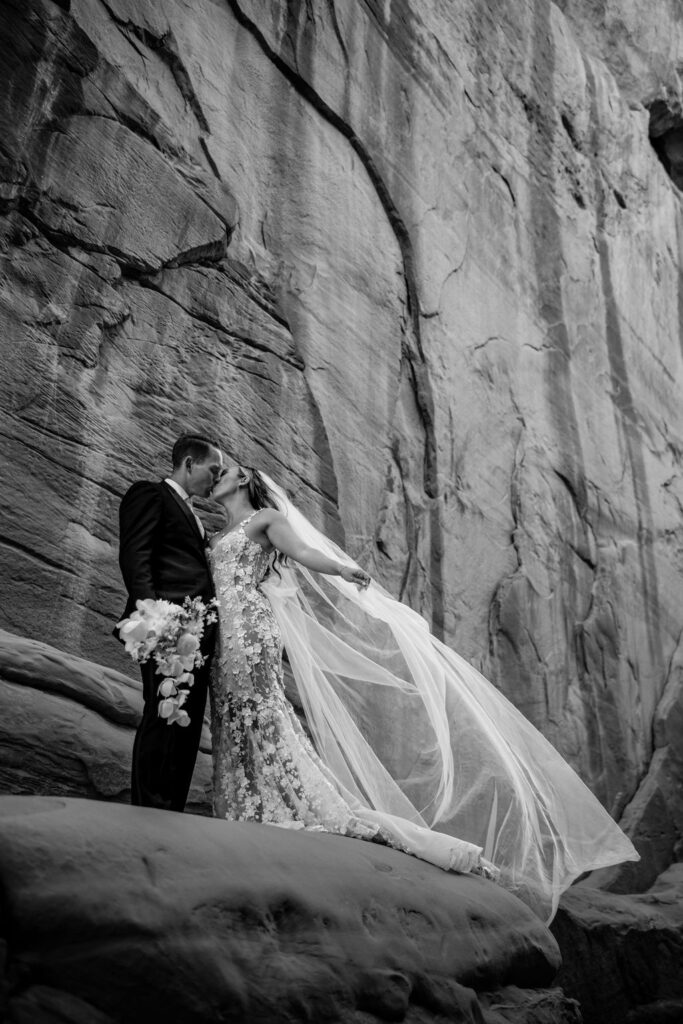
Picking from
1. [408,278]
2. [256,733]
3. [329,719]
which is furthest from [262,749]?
[408,278]

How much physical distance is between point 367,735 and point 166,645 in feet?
4.57

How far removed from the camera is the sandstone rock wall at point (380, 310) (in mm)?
5828

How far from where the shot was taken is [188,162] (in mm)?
6789

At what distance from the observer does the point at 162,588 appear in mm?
4004

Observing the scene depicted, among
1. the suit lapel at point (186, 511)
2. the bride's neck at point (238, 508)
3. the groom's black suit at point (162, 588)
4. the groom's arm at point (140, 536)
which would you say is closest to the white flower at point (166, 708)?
the groom's black suit at point (162, 588)

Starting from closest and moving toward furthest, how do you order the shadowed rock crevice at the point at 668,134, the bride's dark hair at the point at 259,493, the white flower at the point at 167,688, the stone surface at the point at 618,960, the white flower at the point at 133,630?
1. the white flower at the point at 133,630
2. the white flower at the point at 167,688
3. the bride's dark hair at the point at 259,493
4. the stone surface at the point at 618,960
5. the shadowed rock crevice at the point at 668,134

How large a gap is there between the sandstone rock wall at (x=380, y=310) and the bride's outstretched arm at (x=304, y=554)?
1437mm

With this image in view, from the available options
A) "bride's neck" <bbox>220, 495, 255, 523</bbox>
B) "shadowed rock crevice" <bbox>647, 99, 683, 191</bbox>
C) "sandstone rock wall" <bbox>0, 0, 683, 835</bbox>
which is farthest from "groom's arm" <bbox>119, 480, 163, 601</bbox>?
"shadowed rock crevice" <bbox>647, 99, 683, 191</bbox>

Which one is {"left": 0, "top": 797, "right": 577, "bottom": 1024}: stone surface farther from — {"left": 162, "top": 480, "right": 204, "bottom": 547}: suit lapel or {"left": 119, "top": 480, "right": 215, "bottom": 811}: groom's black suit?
{"left": 162, "top": 480, "right": 204, "bottom": 547}: suit lapel

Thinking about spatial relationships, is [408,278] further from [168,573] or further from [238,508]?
[168,573]

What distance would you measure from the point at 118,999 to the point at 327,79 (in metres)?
7.05

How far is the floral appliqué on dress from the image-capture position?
3.95m

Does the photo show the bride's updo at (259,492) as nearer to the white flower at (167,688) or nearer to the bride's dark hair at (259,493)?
the bride's dark hair at (259,493)

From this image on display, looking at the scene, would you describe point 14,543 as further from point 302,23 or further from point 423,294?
point 302,23
